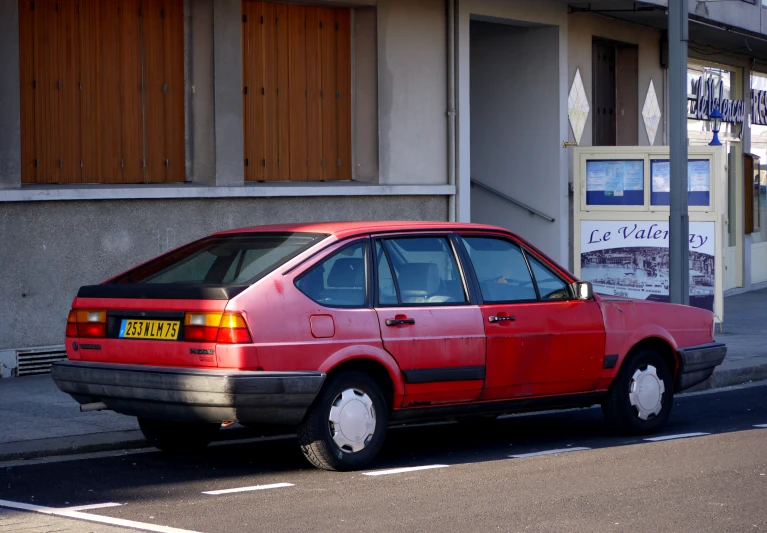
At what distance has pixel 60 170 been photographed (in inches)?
508

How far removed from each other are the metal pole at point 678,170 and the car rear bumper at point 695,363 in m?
3.47

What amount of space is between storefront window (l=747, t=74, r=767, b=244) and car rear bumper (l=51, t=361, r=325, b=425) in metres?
18.7

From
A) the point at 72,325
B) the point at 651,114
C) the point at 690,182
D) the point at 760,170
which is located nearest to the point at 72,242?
the point at 72,325

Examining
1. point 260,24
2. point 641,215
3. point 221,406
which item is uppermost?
point 260,24

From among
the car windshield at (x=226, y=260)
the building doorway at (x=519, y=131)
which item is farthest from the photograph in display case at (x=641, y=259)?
the car windshield at (x=226, y=260)

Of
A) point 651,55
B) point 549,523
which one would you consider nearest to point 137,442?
point 549,523

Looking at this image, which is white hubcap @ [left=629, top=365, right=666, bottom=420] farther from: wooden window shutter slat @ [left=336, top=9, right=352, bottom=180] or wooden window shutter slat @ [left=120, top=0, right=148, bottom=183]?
wooden window shutter slat @ [left=336, top=9, right=352, bottom=180]

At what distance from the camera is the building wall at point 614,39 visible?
60.2ft

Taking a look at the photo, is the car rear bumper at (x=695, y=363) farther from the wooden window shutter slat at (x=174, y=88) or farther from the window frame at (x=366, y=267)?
the wooden window shutter slat at (x=174, y=88)

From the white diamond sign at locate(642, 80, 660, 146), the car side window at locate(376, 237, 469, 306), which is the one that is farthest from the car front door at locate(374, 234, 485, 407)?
the white diamond sign at locate(642, 80, 660, 146)

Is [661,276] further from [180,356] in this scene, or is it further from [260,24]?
[180,356]

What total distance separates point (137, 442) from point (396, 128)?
7.35 m

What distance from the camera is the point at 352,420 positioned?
7.70m

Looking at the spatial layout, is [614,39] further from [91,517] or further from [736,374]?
[91,517]
